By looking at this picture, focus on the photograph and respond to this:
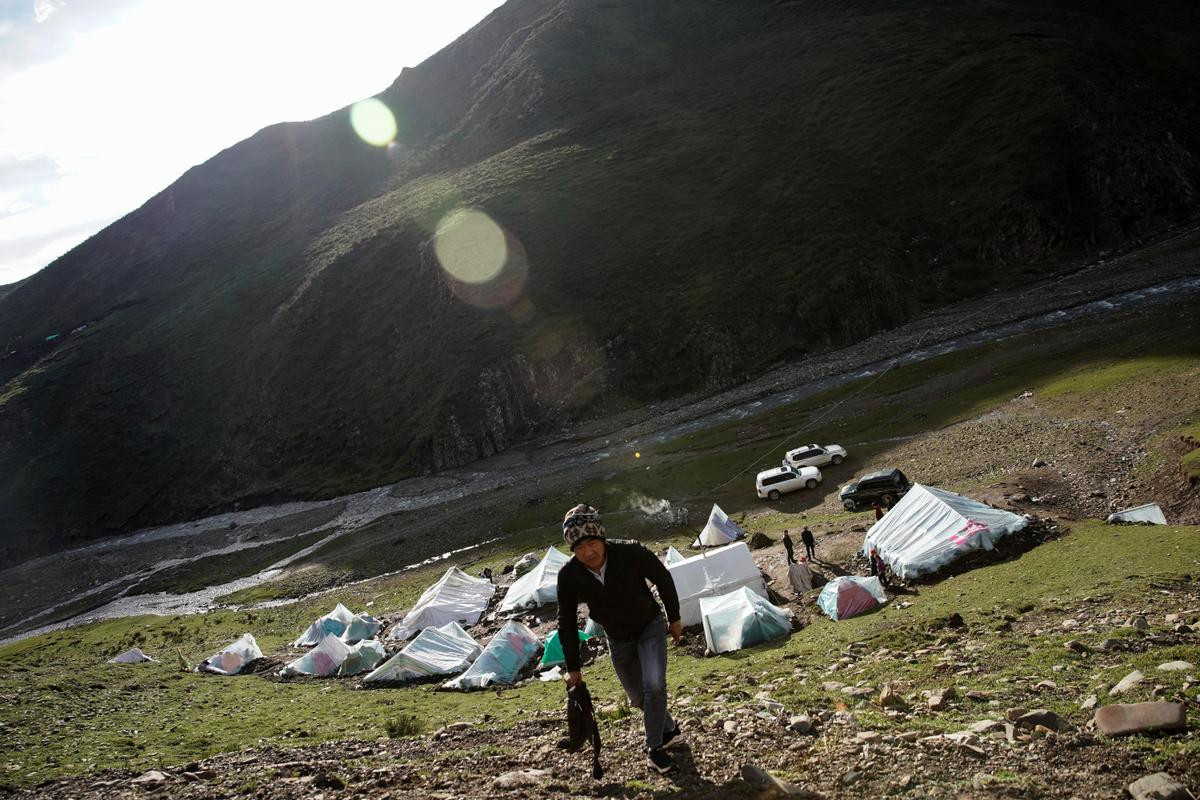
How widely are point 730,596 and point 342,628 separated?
27194 millimetres

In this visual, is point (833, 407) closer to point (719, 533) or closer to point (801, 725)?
point (719, 533)

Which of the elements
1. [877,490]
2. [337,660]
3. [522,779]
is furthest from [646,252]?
[522,779]

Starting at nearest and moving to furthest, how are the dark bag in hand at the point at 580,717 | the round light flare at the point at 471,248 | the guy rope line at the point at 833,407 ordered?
1. the dark bag in hand at the point at 580,717
2. the guy rope line at the point at 833,407
3. the round light flare at the point at 471,248

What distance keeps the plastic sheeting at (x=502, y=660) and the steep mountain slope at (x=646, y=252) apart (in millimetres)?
76246

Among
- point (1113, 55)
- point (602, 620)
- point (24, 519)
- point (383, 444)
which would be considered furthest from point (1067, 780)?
point (24, 519)

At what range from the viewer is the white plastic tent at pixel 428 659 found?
28.3 meters

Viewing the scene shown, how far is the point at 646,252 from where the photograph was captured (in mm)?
125438

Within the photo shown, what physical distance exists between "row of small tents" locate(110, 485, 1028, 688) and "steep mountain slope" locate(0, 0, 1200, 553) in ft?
237

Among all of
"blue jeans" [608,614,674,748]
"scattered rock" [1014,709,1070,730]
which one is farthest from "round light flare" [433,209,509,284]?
"scattered rock" [1014,709,1070,730]

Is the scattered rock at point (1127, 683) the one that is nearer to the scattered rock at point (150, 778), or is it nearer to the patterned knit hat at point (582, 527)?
the patterned knit hat at point (582, 527)

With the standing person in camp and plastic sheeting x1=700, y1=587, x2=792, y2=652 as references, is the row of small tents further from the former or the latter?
the standing person in camp

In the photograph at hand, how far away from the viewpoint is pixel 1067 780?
6695mm

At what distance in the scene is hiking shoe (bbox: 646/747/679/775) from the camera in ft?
26.5

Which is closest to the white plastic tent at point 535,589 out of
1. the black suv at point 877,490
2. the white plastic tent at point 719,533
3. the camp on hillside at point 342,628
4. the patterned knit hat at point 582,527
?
the camp on hillside at point 342,628
